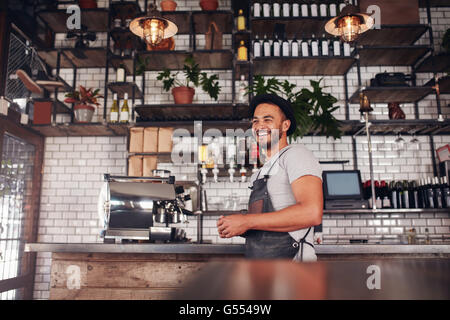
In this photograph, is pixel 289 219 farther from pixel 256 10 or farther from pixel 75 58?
pixel 75 58

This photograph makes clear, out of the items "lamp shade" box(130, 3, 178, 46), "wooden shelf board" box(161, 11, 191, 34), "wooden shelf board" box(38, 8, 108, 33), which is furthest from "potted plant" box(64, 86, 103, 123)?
"lamp shade" box(130, 3, 178, 46)

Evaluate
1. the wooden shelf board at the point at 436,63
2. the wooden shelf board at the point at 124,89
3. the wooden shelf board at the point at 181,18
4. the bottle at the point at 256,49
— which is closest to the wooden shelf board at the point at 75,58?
the wooden shelf board at the point at 124,89

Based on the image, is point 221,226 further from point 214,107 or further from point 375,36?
point 375,36

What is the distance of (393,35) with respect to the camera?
482 cm

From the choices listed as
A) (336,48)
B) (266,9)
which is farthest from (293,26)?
(336,48)

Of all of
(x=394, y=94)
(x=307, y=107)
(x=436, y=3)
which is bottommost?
(x=307, y=107)

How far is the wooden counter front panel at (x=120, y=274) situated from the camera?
2.52 m

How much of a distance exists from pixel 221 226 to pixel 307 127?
9.50ft

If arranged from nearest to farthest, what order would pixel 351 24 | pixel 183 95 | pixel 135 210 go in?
pixel 135 210 < pixel 351 24 < pixel 183 95

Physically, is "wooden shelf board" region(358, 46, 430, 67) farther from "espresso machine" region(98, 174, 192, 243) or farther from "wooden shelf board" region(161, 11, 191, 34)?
"espresso machine" region(98, 174, 192, 243)

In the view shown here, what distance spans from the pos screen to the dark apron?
102 inches

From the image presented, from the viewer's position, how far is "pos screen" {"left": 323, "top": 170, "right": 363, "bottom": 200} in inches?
167

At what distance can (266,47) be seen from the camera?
463cm

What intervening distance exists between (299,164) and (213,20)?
3689 mm
